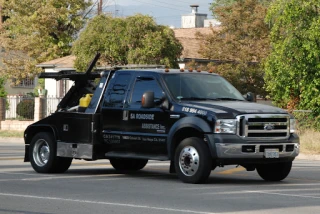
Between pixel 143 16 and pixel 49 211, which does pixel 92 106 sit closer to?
pixel 49 211

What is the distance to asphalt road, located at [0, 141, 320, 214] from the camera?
456 inches

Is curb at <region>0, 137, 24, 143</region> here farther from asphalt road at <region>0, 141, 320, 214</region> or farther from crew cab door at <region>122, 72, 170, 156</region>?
crew cab door at <region>122, 72, 170, 156</region>

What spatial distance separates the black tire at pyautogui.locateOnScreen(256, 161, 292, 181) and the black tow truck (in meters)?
0.02


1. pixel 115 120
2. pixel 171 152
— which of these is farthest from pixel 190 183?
pixel 115 120

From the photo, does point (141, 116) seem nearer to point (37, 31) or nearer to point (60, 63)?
point (60, 63)

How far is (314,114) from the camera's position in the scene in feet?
111

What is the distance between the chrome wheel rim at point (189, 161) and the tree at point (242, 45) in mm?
27396

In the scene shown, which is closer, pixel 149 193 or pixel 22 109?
pixel 149 193

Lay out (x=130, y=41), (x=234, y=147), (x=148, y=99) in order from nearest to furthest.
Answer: (x=234, y=147) < (x=148, y=99) < (x=130, y=41)

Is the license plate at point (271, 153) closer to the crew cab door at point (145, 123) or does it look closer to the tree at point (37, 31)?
the crew cab door at point (145, 123)

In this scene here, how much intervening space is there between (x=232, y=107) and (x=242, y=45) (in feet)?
95.7

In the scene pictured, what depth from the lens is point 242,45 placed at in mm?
43938

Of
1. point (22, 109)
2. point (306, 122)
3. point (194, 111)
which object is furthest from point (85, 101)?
point (22, 109)

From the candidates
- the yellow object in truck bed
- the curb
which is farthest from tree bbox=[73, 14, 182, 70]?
the yellow object in truck bed
